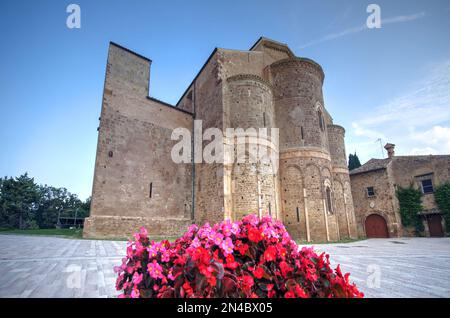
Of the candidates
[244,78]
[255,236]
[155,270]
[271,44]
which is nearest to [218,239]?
[255,236]

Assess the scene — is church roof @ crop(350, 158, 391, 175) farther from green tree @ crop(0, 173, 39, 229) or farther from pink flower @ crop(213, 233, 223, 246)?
green tree @ crop(0, 173, 39, 229)

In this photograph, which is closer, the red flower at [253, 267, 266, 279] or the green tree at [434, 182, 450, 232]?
the red flower at [253, 267, 266, 279]

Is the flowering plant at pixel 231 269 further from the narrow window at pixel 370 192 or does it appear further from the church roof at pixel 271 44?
the narrow window at pixel 370 192

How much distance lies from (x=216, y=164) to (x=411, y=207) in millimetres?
18709

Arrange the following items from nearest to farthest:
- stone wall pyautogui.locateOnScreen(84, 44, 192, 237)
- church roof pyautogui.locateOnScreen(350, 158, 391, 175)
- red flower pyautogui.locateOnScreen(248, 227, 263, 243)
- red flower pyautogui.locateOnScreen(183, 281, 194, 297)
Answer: red flower pyautogui.locateOnScreen(183, 281, 194, 297), red flower pyautogui.locateOnScreen(248, 227, 263, 243), stone wall pyautogui.locateOnScreen(84, 44, 192, 237), church roof pyautogui.locateOnScreen(350, 158, 391, 175)

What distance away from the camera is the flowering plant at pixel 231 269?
71.4 inches

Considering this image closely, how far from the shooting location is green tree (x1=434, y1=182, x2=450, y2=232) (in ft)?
58.7

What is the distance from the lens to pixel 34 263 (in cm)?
484

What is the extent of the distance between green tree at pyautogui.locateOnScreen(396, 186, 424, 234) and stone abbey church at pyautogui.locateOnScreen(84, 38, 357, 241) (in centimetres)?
622

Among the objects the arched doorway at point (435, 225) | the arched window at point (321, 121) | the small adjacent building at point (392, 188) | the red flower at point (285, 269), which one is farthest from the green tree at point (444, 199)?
the red flower at point (285, 269)

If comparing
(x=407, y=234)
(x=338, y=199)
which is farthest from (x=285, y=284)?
(x=407, y=234)

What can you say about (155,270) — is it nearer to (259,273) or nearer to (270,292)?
(259,273)

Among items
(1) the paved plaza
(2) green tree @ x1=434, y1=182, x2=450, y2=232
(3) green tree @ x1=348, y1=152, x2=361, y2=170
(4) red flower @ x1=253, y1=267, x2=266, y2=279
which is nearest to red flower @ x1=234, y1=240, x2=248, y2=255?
→ (4) red flower @ x1=253, y1=267, x2=266, y2=279

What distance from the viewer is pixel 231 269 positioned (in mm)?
2049
